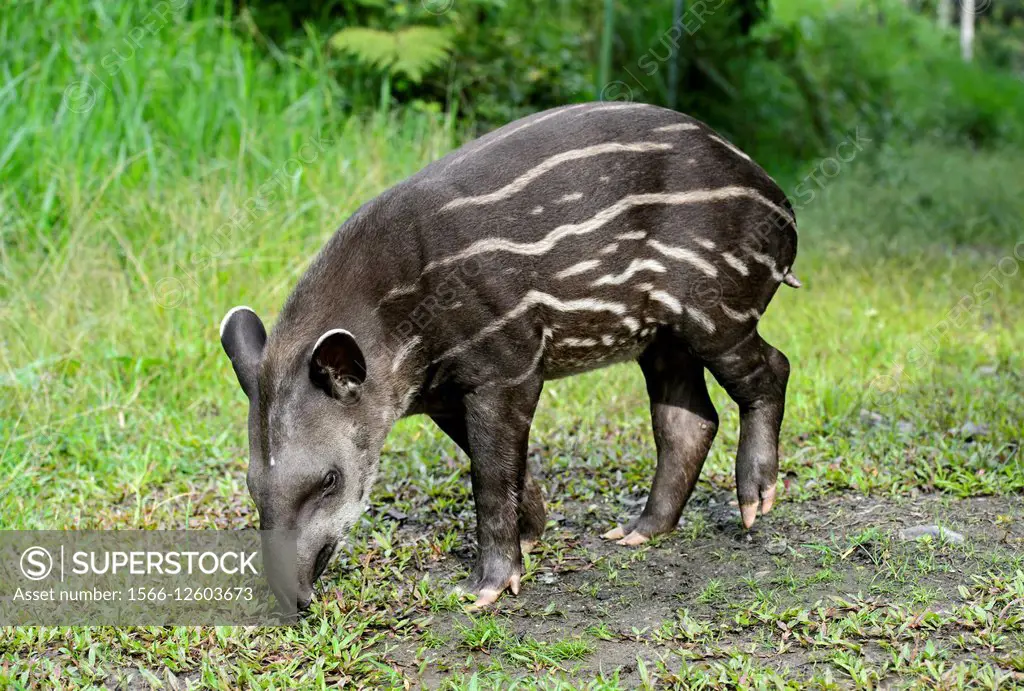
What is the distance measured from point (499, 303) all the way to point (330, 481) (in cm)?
83

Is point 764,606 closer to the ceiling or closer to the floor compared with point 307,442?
closer to the floor

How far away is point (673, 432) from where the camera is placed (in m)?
4.72

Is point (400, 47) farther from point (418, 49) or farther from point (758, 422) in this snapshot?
point (758, 422)

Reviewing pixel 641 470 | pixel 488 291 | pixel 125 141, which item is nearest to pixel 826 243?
pixel 641 470

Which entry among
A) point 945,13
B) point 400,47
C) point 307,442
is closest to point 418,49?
point 400,47

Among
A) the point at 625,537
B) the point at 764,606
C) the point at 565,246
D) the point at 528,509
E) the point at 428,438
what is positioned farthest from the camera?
the point at 428,438

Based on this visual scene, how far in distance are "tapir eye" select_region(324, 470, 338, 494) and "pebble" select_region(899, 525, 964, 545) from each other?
215 centimetres

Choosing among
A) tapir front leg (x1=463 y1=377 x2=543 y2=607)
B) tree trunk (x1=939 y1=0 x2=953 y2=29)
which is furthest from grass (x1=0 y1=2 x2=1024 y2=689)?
tree trunk (x1=939 y1=0 x2=953 y2=29)

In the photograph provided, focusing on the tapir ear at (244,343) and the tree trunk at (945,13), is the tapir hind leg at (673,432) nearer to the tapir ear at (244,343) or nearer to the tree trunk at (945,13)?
the tapir ear at (244,343)

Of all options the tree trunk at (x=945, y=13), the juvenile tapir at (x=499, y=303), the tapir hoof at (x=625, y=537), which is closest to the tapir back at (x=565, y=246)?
the juvenile tapir at (x=499, y=303)

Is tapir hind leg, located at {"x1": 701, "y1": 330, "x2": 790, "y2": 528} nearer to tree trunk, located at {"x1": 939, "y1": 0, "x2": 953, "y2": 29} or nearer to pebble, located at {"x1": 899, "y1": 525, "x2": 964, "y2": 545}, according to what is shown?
pebble, located at {"x1": 899, "y1": 525, "x2": 964, "y2": 545}

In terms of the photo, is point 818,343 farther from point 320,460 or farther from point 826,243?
point 320,460

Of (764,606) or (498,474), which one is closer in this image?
(764,606)

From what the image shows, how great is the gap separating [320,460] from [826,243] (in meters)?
6.58
